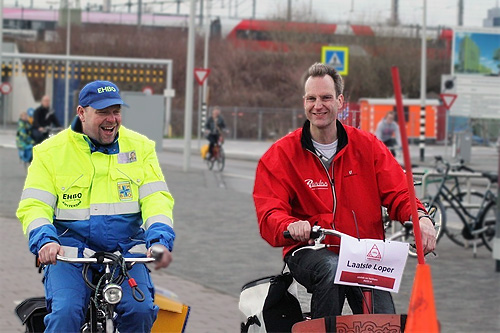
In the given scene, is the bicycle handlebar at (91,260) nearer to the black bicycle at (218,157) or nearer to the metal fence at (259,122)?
the black bicycle at (218,157)

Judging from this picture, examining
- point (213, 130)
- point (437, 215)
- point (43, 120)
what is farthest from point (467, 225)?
point (213, 130)

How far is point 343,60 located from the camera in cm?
2089

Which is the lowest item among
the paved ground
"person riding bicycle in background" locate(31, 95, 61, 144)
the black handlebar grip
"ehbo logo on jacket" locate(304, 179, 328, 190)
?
the paved ground

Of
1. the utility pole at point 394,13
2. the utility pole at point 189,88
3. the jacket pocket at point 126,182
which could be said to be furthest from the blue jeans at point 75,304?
the utility pole at point 394,13

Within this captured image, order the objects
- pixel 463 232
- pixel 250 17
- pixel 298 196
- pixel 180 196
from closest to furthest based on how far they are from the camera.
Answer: pixel 298 196 < pixel 463 232 < pixel 180 196 < pixel 250 17

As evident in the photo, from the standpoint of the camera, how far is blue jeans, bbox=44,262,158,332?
4.72 meters

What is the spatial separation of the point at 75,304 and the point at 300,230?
3.60 ft

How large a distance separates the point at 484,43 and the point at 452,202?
18231mm

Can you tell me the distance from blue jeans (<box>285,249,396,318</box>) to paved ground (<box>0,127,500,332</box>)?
3.10 metres

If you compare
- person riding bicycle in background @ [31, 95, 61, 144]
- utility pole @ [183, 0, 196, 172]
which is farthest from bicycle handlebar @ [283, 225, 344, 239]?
utility pole @ [183, 0, 196, 172]

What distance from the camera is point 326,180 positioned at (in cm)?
482

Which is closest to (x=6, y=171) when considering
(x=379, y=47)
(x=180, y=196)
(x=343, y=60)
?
(x=180, y=196)

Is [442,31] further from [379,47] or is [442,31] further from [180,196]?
[180,196]

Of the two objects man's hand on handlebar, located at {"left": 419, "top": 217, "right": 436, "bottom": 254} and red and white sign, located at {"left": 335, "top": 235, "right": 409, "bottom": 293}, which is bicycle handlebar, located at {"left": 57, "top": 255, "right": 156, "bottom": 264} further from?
man's hand on handlebar, located at {"left": 419, "top": 217, "right": 436, "bottom": 254}
